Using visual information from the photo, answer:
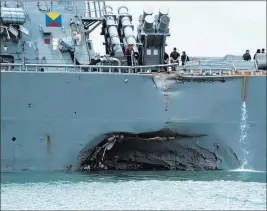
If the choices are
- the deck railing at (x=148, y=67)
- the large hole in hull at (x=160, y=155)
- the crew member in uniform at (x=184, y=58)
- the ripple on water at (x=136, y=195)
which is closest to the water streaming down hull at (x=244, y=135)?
the large hole in hull at (x=160, y=155)

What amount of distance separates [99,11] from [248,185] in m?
8.89

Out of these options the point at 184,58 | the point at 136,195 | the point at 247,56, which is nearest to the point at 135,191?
the point at 136,195

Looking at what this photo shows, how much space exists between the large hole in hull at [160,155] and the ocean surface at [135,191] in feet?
1.58

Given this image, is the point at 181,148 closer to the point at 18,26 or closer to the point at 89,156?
the point at 89,156

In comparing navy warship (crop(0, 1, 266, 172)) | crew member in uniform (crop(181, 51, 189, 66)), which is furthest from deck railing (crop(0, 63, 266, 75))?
crew member in uniform (crop(181, 51, 189, 66))

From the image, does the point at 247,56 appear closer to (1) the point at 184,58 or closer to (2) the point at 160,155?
(1) the point at 184,58

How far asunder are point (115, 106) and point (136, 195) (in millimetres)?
3851

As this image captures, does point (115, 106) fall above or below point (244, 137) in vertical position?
above

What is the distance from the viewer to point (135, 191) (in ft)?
62.2

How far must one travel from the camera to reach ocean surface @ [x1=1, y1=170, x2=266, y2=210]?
17.5 metres

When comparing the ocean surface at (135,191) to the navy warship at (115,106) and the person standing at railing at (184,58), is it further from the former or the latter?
the person standing at railing at (184,58)

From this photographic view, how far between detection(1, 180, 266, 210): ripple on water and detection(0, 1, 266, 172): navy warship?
1.87 metres

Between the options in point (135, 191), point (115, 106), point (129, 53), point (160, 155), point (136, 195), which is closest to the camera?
point (136, 195)

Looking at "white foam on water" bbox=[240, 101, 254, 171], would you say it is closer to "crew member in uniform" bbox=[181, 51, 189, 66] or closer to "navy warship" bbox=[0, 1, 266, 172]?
"navy warship" bbox=[0, 1, 266, 172]
